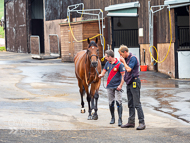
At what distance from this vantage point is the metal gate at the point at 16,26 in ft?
127

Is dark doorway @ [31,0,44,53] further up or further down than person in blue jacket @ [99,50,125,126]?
further up

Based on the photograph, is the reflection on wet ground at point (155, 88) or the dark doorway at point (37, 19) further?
the dark doorway at point (37, 19)

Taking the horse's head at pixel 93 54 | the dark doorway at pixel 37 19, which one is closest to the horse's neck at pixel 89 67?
the horse's head at pixel 93 54

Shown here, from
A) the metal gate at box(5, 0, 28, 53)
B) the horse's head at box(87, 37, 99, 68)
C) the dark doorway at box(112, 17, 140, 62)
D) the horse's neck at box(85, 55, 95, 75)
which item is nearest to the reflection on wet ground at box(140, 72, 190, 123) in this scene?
the horse's neck at box(85, 55, 95, 75)

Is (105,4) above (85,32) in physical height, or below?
above

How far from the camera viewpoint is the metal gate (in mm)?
38781

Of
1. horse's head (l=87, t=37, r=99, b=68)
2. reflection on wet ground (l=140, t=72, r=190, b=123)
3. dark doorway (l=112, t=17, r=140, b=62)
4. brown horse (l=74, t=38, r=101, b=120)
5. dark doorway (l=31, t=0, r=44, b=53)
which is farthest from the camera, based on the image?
dark doorway (l=31, t=0, r=44, b=53)

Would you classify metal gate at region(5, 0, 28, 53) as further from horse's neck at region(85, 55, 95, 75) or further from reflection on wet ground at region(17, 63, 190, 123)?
horse's neck at region(85, 55, 95, 75)

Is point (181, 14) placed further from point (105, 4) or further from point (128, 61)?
point (128, 61)

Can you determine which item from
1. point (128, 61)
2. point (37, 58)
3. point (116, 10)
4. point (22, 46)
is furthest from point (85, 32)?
point (128, 61)

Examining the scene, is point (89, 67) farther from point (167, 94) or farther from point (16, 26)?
point (16, 26)

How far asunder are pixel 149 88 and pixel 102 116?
5.34m

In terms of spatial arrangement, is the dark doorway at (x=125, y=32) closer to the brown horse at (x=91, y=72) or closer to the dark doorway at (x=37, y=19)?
the brown horse at (x=91, y=72)

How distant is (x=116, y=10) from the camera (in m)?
22.2
